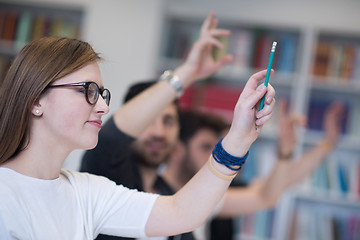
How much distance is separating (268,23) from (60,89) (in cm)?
280

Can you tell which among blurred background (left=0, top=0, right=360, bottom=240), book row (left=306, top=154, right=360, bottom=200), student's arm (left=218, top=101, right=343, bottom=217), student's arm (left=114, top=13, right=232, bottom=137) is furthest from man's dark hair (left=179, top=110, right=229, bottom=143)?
book row (left=306, top=154, right=360, bottom=200)

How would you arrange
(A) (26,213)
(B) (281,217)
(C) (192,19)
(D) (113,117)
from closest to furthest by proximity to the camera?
(A) (26,213) < (D) (113,117) < (B) (281,217) < (C) (192,19)

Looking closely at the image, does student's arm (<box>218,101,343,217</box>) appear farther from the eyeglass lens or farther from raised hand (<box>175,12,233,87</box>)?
the eyeglass lens

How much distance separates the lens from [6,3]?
11.8ft

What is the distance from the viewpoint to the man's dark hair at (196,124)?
7.92 feet

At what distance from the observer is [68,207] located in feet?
2.92

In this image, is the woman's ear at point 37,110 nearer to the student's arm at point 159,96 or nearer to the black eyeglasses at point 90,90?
the black eyeglasses at point 90,90

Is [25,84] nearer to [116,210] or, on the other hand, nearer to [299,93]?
[116,210]

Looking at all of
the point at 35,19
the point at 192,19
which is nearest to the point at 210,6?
the point at 192,19

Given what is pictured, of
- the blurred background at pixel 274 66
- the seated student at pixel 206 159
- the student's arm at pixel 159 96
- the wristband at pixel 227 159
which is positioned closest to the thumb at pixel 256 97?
the wristband at pixel 227 159

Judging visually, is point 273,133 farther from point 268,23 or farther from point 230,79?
point 268,23

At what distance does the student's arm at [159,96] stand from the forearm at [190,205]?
33cm

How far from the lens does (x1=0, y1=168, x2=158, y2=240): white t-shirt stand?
787 mm

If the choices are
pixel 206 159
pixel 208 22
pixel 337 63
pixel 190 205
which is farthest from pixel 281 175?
pixel 337 63
